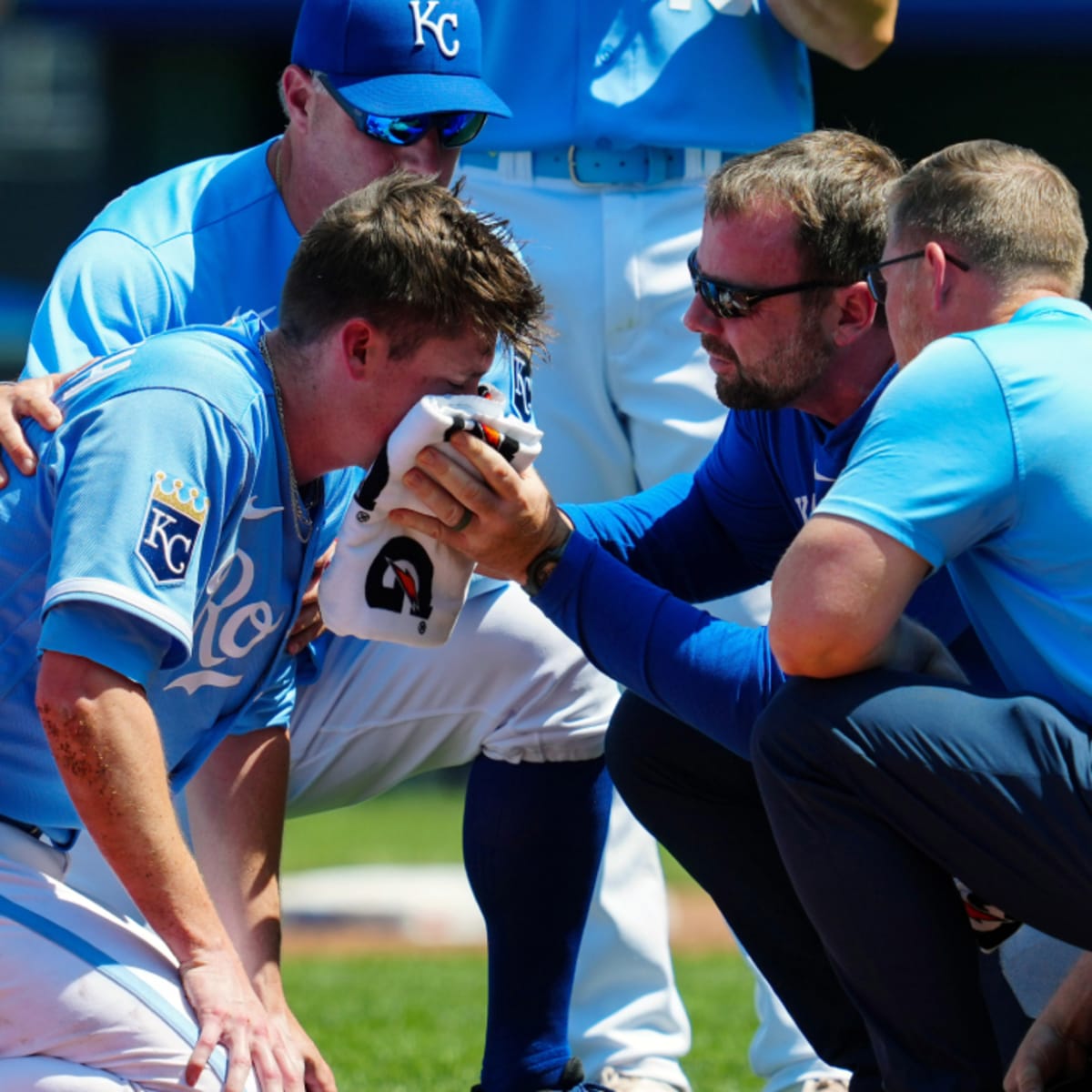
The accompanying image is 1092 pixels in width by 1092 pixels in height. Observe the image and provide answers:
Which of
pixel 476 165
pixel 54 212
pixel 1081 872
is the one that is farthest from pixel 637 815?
pixel 54 212

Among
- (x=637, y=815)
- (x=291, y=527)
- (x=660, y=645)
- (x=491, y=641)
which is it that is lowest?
(x=637, y=815)

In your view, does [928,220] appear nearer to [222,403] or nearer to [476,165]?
[222,403]

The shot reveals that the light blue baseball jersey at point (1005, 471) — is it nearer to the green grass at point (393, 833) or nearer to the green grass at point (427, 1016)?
the green grass at point (427, 1016)

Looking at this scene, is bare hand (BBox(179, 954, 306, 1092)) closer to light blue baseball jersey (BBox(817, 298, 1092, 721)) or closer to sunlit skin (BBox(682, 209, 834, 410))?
light blue baseball jersey (BBox(817, 298, 1092, 721))

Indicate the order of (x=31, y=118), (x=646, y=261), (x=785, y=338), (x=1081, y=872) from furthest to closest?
1. (x=31, y=118)
2. (x=646, y=261)
3. (x=785, y=338)
4. (x=1081, y=872)

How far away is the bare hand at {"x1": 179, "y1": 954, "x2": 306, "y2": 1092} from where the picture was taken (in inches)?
94.0

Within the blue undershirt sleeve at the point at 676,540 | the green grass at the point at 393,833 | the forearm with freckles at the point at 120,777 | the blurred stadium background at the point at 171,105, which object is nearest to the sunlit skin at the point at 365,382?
the forearm with freckles at the point at 120,777

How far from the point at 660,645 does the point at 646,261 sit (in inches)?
46.7

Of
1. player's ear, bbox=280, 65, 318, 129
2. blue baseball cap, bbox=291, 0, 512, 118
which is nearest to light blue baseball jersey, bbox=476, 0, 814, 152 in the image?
blue baseball cap, bbox=291, 0, 512, 118

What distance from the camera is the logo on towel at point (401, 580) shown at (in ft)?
9.09

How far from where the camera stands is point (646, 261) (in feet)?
12.3

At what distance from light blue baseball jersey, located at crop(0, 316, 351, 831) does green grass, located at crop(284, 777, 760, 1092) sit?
132 cm

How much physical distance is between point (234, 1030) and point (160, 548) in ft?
2.14

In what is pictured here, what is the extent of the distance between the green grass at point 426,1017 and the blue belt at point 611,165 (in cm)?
190
